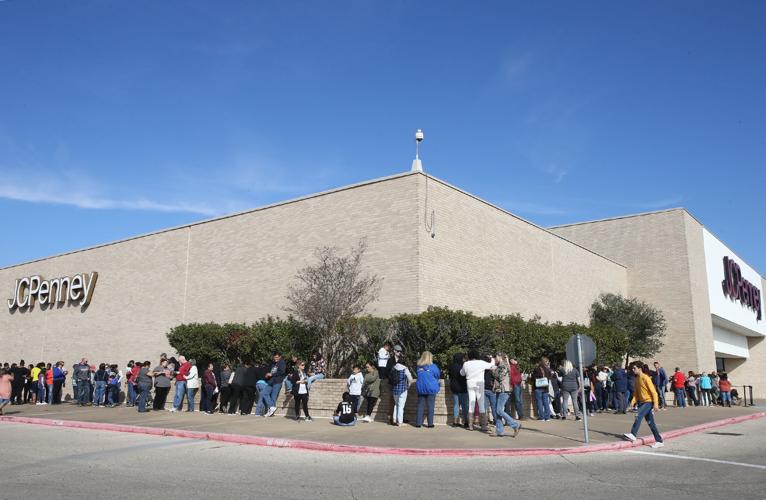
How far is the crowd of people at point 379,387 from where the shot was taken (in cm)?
1423

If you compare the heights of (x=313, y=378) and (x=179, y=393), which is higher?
(x=313, y=378)

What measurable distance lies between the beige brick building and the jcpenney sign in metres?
0.25

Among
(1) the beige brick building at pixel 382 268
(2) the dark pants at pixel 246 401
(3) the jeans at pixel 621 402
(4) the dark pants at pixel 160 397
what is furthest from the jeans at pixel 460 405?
(4) the dark pants at pixel 160 397

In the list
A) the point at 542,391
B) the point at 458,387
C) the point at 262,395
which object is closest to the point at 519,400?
the point at 542,391

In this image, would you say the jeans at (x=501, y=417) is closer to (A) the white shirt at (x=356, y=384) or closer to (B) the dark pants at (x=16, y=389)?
(A) the white shirt at (x=356, y=384)

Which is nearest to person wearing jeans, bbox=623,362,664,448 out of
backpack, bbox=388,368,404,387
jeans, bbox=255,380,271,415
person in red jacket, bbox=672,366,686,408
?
backpack, bbox=388,368,404,387

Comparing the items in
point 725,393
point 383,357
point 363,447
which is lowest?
point 363,447

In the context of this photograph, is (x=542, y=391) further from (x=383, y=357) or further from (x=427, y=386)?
(x=383, y=357)

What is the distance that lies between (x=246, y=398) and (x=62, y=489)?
1098 centimetres

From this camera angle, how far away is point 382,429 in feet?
47.5

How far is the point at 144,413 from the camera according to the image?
18.9 m

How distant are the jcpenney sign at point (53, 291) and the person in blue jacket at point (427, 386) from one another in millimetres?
21282

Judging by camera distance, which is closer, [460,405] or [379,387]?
[460,405]

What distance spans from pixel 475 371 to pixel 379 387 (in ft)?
10.4
